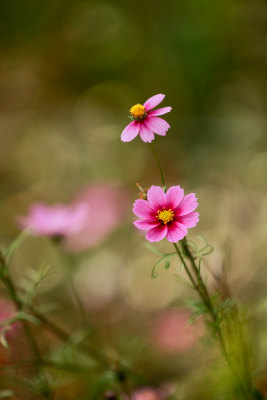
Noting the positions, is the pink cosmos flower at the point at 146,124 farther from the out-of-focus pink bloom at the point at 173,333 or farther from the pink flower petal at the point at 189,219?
the out-of-focus pink bloom at the point at 173,333

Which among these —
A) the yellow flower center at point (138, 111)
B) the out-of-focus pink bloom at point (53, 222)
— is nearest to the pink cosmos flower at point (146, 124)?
the yellow flower center at point (138, 111)

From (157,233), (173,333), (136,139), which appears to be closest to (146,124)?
(157,233)

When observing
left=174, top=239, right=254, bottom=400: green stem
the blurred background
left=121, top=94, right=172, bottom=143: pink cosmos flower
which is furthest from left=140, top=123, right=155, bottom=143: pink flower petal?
the blurred background

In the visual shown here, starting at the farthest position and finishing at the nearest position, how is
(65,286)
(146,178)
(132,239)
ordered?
(146,178)
(132,239)
(65,286)

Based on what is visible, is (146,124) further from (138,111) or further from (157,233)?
(157,233)

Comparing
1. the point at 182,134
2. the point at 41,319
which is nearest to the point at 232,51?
the point at 182,134

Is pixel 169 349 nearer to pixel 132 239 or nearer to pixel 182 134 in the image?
pixel 132 239
